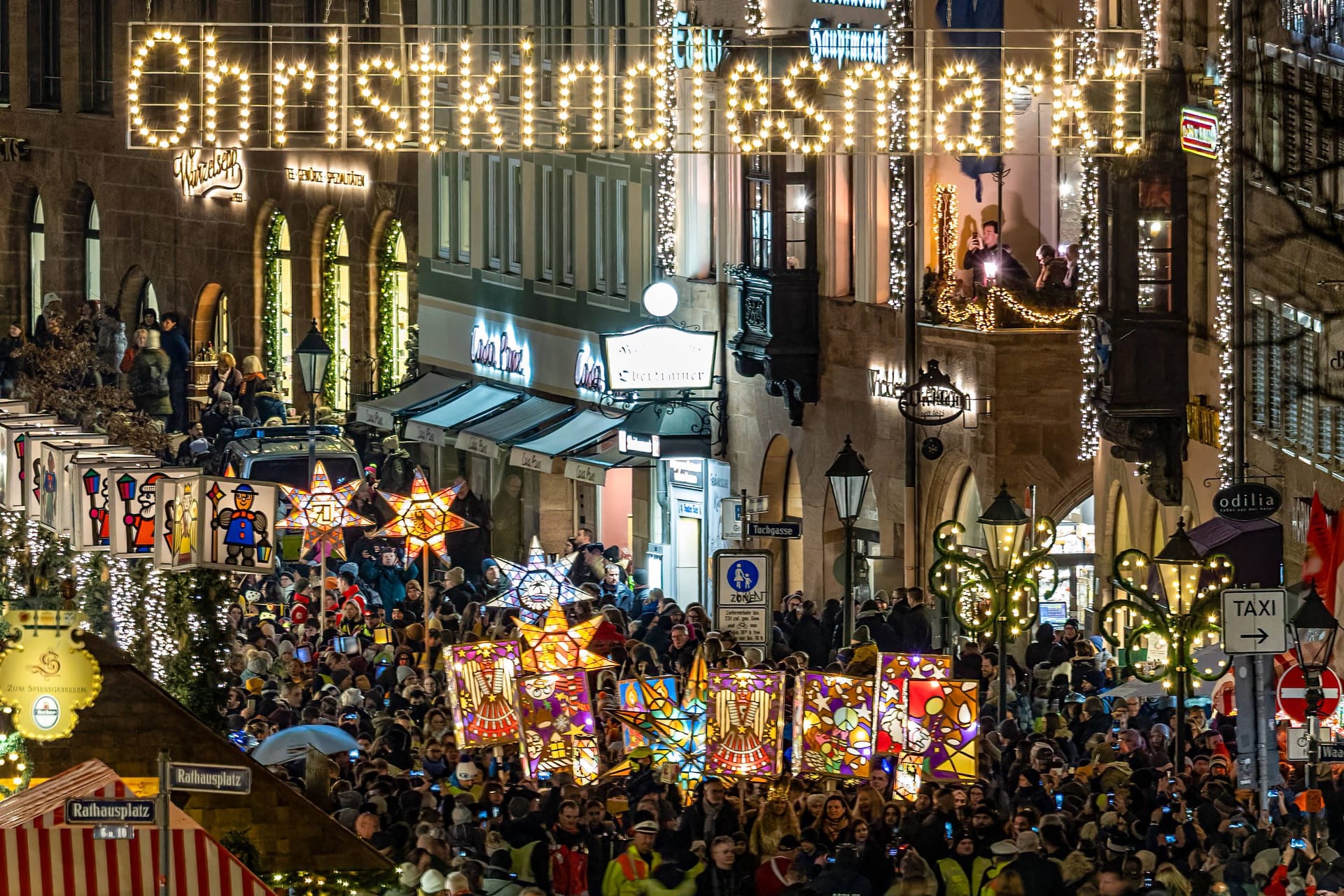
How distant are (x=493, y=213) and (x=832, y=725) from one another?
31.0 meters

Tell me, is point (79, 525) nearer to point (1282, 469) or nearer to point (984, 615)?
point (984, 615)

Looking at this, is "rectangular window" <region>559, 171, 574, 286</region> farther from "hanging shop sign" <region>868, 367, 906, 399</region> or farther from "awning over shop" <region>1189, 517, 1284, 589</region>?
"awning over shop" <region>1189, 517, 1284, 589</region>

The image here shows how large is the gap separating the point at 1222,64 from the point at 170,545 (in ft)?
41.3

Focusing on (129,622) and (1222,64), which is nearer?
(129,622)

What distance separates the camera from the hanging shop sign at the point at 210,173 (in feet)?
218

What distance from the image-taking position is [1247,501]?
108ft

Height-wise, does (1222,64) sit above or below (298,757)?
above

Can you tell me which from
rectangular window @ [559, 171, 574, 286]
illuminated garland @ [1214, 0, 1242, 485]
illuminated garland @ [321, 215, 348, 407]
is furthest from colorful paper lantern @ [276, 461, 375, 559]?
illuminated garland @ [321, 215, 348, 407]

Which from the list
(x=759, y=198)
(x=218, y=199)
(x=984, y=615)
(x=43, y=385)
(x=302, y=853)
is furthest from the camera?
(x=218, y=199)

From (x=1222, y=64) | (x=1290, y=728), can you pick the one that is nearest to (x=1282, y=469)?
(x=1222, y=64)

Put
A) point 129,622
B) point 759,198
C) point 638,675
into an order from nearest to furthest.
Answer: point 638,675 → point 129,622 → point 759,198

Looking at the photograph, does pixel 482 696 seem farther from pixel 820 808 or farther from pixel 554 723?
pixel 820 808

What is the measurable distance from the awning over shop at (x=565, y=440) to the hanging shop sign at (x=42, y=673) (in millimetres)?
24050

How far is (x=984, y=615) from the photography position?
33375 millimetres
